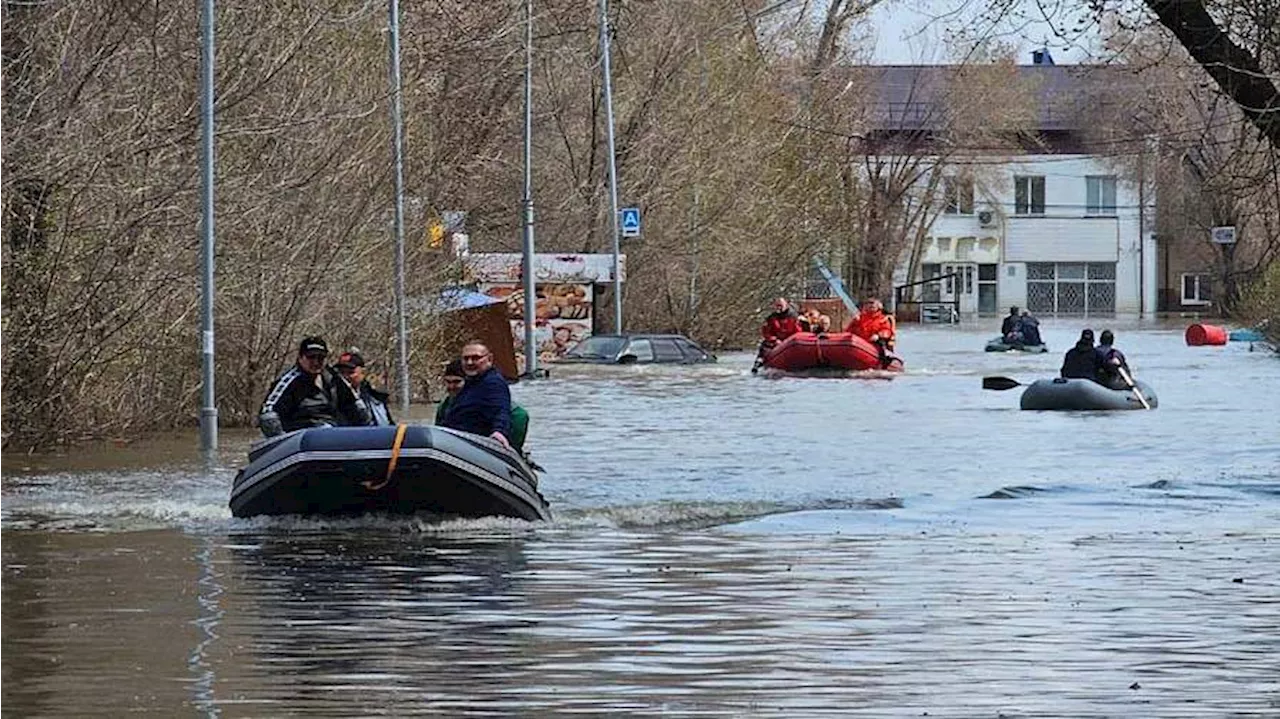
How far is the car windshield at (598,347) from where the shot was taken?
55250 millimetres

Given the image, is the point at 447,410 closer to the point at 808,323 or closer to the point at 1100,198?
the point at 808,323

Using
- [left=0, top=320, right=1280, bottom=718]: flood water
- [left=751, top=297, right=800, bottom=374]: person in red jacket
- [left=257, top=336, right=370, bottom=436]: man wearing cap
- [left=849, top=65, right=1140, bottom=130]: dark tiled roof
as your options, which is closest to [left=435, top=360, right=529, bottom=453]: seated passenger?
[left=0, top=320, right=1280, bottom=718]: flood water

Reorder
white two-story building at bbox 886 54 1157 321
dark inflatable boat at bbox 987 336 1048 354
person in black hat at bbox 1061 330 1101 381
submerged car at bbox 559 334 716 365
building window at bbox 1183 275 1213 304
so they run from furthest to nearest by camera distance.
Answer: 1. building window at bbox 1183 275 1213 304
2. white two-story building at bbox 886 54 1157 321
3. dark inflatable boat at bbox 987 336 1048 354
4. submerged car at bbox 559 334 716 365
5. person in black hat at bbox 1061 330 1101 381

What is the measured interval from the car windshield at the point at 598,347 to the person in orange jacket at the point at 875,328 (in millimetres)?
4622

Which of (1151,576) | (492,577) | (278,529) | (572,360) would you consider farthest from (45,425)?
(572,360)

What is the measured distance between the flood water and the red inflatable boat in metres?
20.4

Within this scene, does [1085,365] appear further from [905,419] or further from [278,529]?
[278,529]

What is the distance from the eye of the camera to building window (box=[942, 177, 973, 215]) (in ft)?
349

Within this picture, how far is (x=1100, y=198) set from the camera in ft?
397

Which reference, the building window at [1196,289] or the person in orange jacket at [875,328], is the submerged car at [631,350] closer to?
the person in orange jacket at [875,328]

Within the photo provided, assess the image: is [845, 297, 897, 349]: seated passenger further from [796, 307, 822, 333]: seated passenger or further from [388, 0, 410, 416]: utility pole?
[388, 0, 410, 416]: utility pole

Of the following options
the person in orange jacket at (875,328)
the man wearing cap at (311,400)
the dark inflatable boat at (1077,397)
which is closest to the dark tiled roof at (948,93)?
the person in orange jacket at (875,328)

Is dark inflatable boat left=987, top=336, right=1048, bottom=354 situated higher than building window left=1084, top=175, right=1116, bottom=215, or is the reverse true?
building window left=1084, top=175, right=1116, bottom=215

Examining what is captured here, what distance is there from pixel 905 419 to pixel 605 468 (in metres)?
10.5
